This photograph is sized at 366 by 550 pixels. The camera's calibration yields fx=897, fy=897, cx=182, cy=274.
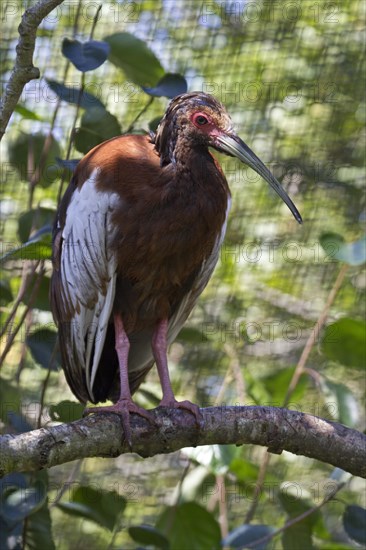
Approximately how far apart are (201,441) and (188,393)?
220cm

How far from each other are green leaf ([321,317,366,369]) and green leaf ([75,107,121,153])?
1105mm

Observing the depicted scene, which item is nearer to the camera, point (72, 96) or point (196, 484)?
point (72, 96)

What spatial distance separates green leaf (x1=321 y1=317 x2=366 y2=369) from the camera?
3.31m

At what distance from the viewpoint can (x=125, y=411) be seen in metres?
2.71

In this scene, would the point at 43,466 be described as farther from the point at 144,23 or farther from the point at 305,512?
the point at 144,23

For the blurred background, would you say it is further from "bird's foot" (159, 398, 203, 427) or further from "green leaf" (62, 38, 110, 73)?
"bird's foot" (159, 398, 203, 427)

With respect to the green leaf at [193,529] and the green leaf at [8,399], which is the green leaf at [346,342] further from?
the green leaf at [8,399]

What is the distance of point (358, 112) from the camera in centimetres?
522

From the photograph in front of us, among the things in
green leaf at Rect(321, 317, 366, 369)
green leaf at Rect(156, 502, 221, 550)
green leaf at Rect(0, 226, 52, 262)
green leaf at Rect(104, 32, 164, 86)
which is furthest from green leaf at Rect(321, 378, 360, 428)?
green leaf at Rect(104, 32, 164, 86)

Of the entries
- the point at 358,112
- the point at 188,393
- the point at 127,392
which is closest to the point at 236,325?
the point at 188,393

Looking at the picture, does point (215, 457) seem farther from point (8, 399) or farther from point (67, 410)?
point (8, 399)

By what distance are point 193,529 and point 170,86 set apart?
1652mm

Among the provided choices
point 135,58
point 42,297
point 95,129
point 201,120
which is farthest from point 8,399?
point 135,58

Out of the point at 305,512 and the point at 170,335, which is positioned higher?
the point at 170,335
